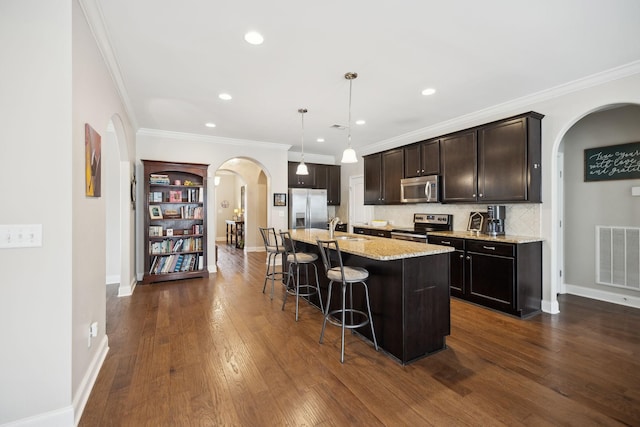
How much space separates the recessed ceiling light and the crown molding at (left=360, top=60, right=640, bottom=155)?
3.29m

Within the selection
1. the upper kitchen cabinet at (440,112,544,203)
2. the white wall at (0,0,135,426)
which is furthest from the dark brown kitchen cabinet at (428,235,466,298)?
the white wall at (0,0,135,426)

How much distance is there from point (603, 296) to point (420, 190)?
2737mm

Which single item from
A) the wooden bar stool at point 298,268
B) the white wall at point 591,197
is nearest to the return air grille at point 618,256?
the white wall at point 591,197

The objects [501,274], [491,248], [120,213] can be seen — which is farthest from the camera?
[120,213]

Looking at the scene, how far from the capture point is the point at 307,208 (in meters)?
6.67

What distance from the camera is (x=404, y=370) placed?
2.23m

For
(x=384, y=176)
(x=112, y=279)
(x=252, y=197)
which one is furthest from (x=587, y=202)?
Result: (x=252, y=197)

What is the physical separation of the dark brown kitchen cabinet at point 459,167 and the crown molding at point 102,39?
4.19 metres

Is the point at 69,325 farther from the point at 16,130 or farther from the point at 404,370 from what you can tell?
the point at 404,370

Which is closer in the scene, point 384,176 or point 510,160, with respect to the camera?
point 510,160

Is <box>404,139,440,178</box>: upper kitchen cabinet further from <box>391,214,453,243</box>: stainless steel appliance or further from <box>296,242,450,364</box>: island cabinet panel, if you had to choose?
<box>296,242,450,364</box>: island cabinet panel

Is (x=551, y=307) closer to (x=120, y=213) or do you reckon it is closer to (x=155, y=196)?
(x=120, y=213)

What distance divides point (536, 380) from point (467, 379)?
1.61 ft

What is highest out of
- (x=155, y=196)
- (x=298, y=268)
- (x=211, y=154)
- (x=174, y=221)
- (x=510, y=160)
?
(x=211, y=154)
